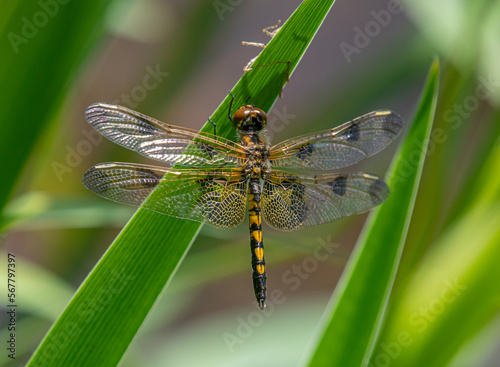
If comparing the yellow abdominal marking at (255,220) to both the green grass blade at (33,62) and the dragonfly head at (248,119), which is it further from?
the green grass blade at (33,62)

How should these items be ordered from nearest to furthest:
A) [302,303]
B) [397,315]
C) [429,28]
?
[397,315], [429,28], [302,303]

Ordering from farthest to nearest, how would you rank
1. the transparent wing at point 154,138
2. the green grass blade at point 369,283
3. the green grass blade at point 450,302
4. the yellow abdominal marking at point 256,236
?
the yellow abdominal marking at point 256,236, the transparent wing at point 154,138, the green grass blade at point 450,302, the green grass blade at point 369,283

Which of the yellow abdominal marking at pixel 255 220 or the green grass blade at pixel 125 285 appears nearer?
the green grass blade at pixel 125 285

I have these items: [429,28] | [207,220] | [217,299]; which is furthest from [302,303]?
[429,28]

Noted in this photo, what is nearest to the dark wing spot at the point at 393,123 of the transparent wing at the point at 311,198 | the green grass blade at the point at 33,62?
the transparent wing at the point at 311,198

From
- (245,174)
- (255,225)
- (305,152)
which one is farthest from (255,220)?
(305,152)

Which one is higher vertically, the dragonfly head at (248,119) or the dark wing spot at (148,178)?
the dragonfly head at (248,119)

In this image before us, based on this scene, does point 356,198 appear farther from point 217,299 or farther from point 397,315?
point 217,299
